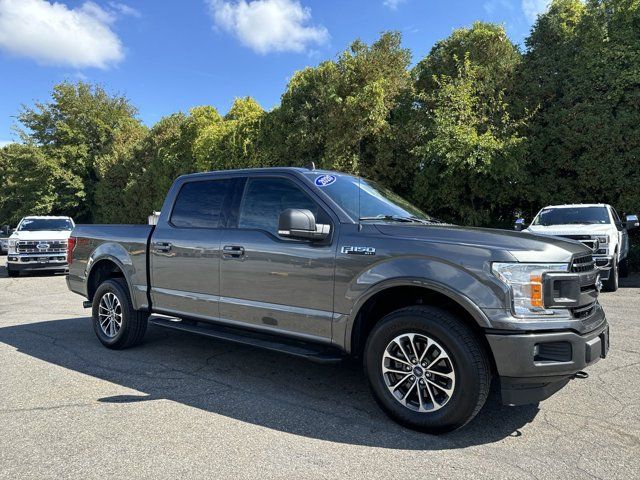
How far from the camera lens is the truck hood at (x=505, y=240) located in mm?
3158

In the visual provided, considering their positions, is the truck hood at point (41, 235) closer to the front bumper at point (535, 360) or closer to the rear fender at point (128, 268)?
the rear fender at point (128, 268)

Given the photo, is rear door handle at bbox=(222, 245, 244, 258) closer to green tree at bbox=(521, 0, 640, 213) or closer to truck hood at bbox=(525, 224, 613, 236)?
truck hood at bbox=(525, 224, 613, 236)

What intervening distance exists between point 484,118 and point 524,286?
42.5 feet

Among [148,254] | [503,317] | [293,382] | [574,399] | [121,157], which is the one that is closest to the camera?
[503,317]

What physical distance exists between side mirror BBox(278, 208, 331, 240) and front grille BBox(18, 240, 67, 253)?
13.5 meters

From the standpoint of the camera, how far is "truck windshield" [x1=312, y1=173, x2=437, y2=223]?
4.10 metres

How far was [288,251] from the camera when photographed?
4047 millimetres

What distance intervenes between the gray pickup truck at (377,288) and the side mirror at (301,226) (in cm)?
1

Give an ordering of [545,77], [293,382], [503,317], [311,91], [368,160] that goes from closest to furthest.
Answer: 1. [503,317]
2. [293,382]
3. [545,77]
4. [368,160]
5. [311,91]

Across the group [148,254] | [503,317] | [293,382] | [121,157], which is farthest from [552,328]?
[121,157]

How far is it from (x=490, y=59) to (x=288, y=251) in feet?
49.3

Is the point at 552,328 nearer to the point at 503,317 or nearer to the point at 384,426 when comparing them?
the point at 503,317

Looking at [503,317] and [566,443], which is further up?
[503,317]

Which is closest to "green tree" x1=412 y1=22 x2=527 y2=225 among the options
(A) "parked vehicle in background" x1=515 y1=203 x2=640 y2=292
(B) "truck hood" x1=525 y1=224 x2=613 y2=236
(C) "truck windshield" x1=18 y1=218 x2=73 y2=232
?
(A) "parked vehicle in background" x1=515 y1=203 x2=640 y2=292
